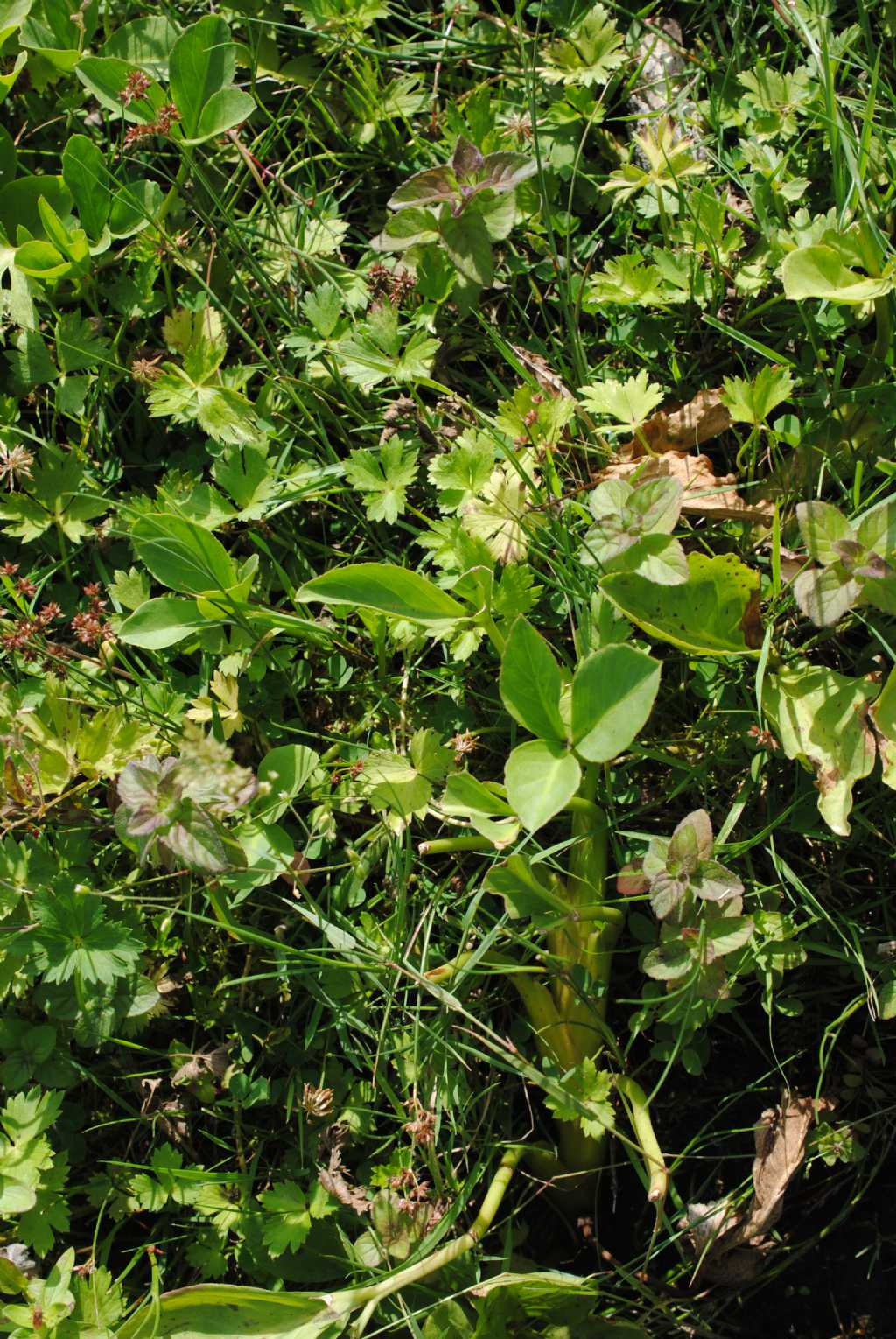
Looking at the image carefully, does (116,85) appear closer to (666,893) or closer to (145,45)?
(145,45)

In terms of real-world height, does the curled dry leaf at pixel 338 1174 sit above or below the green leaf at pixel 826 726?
below

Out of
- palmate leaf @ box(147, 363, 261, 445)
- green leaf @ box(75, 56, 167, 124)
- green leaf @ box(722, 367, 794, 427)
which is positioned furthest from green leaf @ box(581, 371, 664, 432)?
green leaf @ box(75, 56, 167, 124)

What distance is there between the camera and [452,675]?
7.36 ft

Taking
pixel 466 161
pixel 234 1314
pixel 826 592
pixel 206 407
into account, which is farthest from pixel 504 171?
pixel 234 1314

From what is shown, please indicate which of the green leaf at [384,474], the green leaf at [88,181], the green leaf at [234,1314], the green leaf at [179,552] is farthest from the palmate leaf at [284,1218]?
the green leaf at [88,181]

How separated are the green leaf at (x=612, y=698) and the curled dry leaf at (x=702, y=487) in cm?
52

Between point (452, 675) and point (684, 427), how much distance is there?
2.14 ft

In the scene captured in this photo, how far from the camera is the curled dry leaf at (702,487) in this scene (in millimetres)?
2160

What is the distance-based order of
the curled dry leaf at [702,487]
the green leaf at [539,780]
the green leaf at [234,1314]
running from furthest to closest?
the curled dry leaf at [702,487]
the green leaf at [234,1314]
the green leaf at [539,780]

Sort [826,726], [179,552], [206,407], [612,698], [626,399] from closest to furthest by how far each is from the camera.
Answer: [612,698]
[826,726]
[179,552]
[626,399]
[206,407]

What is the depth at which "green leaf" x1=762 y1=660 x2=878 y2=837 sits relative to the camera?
6.26 feet

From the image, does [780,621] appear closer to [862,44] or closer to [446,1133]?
[446,1133]

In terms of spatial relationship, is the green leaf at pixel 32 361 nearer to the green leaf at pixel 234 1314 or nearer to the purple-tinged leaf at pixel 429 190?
the purple-tinged leaf at pixel 429 190

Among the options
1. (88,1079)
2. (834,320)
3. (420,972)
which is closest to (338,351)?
(834,320)
